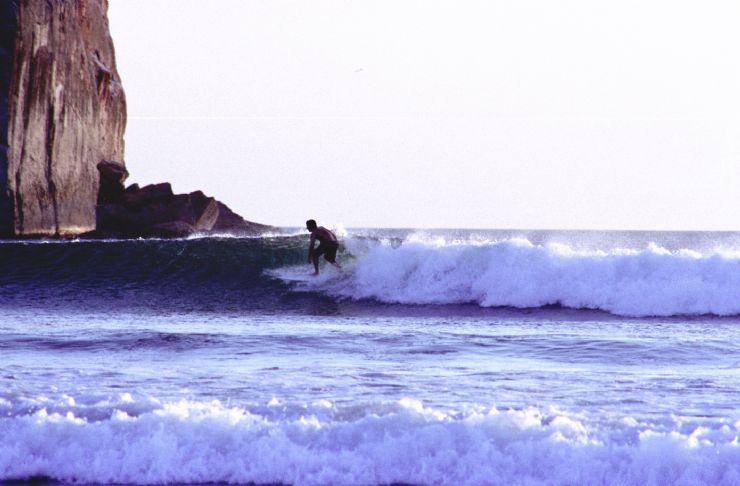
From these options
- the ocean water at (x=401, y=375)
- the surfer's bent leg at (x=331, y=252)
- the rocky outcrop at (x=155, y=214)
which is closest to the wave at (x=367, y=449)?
the ocean water at (x=401, y=375)

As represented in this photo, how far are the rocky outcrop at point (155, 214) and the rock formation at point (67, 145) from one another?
2.0 inches

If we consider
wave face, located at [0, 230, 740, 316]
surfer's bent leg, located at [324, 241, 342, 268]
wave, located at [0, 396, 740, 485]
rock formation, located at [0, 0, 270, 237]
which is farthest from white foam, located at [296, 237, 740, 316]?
rock formation, located at [0, 0, 270, 237]

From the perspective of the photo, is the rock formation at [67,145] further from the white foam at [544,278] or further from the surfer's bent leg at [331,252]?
the white foam at [544,278]

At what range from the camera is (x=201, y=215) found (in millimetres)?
49594

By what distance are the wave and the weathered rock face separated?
3923cm

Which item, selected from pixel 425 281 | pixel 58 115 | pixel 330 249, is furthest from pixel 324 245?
pixel 58 115

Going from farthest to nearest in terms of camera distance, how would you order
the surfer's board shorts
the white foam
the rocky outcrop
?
the rocky outcrop, the surfer's board shorts, the white foam

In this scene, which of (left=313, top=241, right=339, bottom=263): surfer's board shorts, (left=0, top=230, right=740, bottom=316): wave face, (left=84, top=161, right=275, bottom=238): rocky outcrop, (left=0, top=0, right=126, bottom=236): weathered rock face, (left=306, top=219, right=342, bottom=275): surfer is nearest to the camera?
(left=0, top=230, right=740, bottom=316): wave face

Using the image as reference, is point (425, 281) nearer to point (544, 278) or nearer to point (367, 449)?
point (544, 278)

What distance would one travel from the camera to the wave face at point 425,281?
1905 centimetres

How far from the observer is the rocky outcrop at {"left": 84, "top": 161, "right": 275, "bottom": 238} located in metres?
47.9

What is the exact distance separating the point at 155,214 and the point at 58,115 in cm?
680

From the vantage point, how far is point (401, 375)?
9.91 meters

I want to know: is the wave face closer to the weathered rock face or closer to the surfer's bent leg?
the surfer's bent leg
